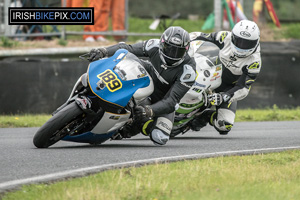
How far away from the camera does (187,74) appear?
7.48m

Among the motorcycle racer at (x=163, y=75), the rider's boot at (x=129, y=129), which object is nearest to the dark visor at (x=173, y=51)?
the motorcycle racer at (x=163, y=75)

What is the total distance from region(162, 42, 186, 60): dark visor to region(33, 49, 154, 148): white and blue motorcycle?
12.4 inches

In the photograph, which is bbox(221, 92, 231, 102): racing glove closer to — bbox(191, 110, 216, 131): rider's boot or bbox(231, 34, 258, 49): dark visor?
bbox(191, 110, 216, 131): rider's boot

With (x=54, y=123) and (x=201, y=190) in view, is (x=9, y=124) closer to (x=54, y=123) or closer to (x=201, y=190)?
(x=54, y=123)

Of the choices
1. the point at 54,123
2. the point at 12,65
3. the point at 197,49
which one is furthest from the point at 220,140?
the point at 12,65

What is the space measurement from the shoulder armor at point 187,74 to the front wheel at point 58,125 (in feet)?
4.35

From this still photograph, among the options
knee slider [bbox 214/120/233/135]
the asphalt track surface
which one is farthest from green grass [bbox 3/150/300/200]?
knee slider [bbox 214/120/233/135]

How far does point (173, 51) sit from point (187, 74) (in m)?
0.33

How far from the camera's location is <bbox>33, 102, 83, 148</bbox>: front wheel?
6.57m

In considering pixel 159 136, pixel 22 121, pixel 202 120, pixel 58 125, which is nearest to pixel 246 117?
pixel 202 120

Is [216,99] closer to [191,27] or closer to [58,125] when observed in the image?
[58,125]

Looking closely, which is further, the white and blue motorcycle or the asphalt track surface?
the white and blue motorcycle

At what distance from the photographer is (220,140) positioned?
28.9 feet

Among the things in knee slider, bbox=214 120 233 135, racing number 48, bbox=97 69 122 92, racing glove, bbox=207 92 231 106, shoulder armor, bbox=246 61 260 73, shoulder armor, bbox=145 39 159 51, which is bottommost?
knee slider, bbox=214 120 233 135
